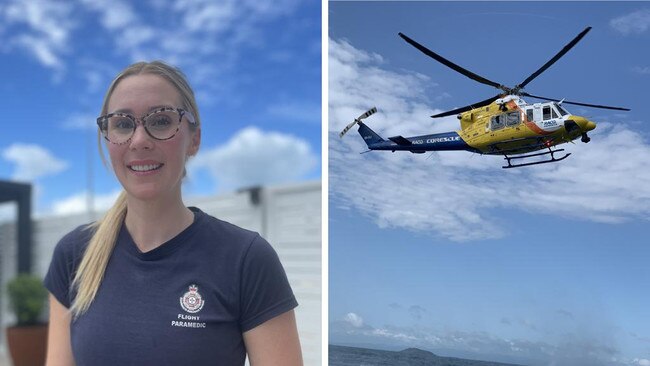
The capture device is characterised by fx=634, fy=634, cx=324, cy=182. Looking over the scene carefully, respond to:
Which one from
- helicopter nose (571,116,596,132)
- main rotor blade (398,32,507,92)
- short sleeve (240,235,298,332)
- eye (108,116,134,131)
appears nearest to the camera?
short sleeve (240,235,298,332)

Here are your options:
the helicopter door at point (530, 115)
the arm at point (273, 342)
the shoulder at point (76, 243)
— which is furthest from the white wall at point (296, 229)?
the arm at point (273, 342)

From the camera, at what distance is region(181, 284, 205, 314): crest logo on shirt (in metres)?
1.14

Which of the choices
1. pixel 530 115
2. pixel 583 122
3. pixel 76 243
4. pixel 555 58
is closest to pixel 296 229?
pixel 530 115

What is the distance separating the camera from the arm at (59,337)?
126 cm

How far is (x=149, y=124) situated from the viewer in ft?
3.99

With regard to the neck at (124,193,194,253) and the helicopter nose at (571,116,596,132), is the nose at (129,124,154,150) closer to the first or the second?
the neck at (124,193,194,253)

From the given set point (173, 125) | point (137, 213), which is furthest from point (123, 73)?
point (137, 213)

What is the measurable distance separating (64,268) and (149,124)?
0.35 m

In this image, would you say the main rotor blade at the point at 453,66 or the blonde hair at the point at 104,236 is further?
the main rotor blade at the point at 453,66

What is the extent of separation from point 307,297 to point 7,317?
2.75 meters

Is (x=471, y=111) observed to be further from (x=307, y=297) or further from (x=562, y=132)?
(x=307, y=297)

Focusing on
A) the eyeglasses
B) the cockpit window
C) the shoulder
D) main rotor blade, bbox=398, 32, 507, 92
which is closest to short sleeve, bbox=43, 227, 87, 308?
the shoulder

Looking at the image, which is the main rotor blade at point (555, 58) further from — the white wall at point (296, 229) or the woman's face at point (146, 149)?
the woman's face at point (146, 149)

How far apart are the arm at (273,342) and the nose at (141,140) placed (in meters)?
0.40
